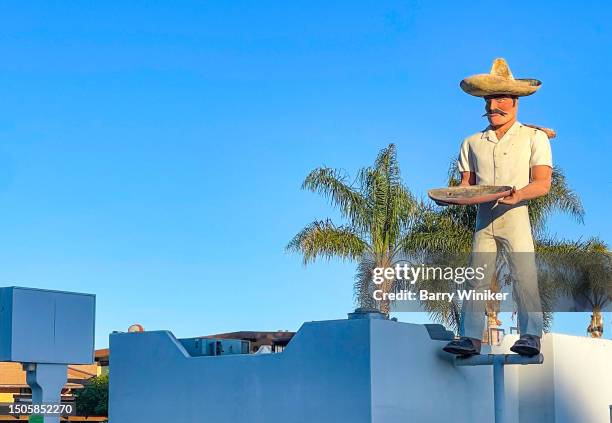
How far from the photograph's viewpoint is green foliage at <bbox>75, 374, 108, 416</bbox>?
4575cm

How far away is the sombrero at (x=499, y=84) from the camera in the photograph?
1148 cm

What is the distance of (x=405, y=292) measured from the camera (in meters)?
18.9

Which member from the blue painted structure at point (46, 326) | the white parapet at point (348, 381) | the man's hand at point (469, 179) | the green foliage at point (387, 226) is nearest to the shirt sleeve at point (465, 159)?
the man's hand at point (469, 179)

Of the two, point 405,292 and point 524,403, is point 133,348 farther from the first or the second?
point 405,292

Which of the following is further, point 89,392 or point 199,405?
A: point 89,392

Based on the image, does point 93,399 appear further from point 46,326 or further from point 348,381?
point 348,381

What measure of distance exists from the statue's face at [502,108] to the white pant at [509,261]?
951mm

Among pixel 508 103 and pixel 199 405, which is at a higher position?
pixel 508 103

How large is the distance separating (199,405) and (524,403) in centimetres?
434

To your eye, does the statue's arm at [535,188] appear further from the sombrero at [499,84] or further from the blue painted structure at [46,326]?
the blue painted structure at [46,326]

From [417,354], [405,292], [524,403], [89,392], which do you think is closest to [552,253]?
[405,292]

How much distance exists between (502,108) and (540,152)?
648 millimetres

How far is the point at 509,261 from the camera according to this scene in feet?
38.0

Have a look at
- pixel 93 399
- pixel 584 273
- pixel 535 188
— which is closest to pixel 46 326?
pixel 535 188
